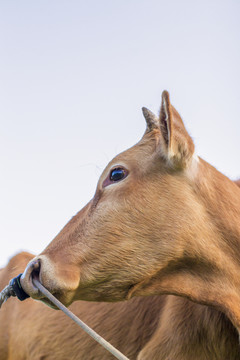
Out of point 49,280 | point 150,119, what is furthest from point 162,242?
point 150,119

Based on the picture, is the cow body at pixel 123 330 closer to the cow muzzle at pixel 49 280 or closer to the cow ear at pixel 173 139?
the cow muzzle at pixel 49 280

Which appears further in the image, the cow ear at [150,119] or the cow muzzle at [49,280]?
the cow ear at [150,119]

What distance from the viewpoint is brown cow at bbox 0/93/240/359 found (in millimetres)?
3094

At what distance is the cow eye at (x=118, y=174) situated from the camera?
3.41 m

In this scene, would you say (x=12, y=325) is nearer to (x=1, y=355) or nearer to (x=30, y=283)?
(x=1, y=355)

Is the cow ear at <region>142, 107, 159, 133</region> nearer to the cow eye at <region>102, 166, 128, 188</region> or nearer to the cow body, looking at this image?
the cow eye at <region>102, 166, 128, 188</region>

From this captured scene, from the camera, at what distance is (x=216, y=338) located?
3.34 m

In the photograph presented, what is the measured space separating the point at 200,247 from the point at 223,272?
0.78 ft

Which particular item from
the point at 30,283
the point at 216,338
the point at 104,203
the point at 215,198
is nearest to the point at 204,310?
the point at 216,338

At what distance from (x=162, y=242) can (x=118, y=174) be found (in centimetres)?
64

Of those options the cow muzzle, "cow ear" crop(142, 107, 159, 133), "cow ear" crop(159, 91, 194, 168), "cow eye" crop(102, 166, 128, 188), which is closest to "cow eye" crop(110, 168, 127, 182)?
"cow eye" crop(102, 166, 128, 188)

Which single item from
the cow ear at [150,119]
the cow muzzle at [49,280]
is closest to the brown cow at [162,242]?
the cow muzzle at [49,280]

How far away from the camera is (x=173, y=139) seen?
320 centimetres

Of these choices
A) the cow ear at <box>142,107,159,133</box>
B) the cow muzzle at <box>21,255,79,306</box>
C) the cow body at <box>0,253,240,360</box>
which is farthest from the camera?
the cow ear at <box>142,107,159,133</box>
